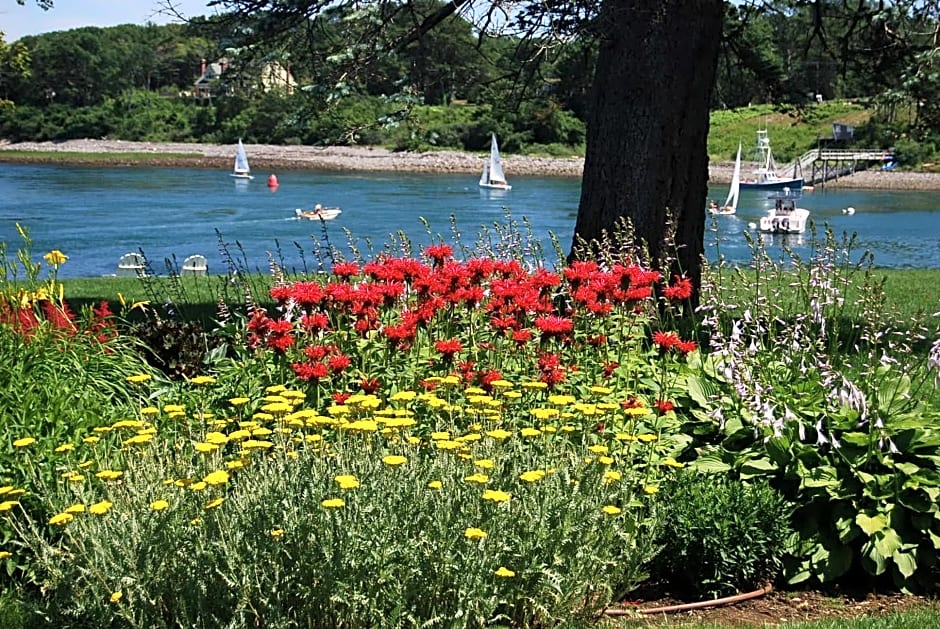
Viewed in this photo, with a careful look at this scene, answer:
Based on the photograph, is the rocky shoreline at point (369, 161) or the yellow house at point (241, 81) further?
the rocky shoreline at point (369, 161)

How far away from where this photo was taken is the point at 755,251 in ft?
18.3

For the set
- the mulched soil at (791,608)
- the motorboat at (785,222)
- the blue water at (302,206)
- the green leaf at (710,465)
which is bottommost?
the blue water at (302,206)

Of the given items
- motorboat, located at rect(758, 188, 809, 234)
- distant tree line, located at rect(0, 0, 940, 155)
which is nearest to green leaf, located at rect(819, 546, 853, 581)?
distant tree line, located at rect(0, 0, 940, 155)

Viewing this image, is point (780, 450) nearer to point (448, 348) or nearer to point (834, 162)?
point (448, 348)

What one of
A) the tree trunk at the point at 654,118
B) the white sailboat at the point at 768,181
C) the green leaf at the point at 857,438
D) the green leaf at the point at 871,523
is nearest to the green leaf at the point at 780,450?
the green leaf at the point at 857,438

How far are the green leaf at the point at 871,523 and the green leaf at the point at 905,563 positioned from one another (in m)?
0.12

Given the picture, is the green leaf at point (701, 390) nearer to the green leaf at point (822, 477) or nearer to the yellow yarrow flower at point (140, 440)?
the green leaf at point (822, 477)

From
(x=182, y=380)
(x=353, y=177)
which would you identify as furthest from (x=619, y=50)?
(x=353, y=177)

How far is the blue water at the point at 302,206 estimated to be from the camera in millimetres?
27391

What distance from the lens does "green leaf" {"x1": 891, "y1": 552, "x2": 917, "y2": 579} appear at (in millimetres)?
4461

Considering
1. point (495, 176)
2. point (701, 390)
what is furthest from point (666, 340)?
Result: point (495, 176)

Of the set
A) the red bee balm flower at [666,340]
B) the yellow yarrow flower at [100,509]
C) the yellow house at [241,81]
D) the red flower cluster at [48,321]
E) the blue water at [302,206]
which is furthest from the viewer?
the blue water at [302,206]

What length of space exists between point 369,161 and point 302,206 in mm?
29298

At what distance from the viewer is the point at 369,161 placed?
2768 inches
